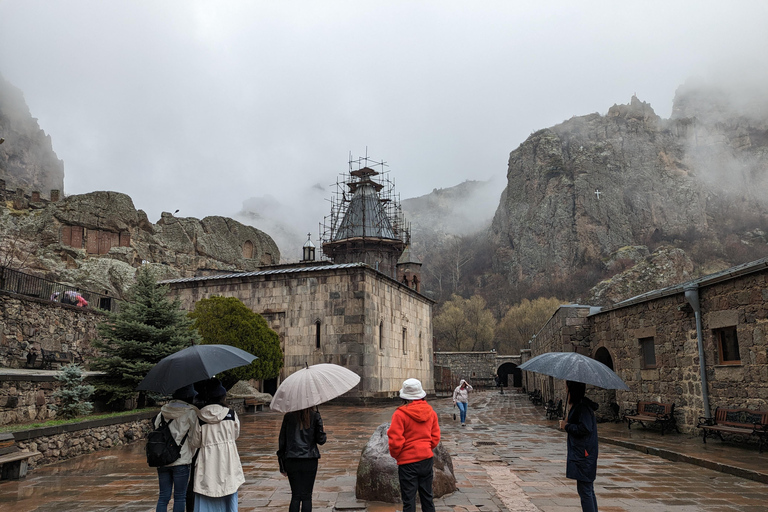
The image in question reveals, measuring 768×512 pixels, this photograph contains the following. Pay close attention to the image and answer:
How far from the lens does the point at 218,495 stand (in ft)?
13.1

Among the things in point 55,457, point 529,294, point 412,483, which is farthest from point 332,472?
point 529,294

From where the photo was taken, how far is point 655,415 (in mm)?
11477

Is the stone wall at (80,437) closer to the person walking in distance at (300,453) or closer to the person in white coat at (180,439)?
the person in white coat at (180,439)

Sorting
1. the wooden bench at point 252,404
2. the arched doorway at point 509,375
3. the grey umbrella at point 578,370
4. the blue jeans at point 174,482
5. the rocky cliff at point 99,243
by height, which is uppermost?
the rocky cliff at point 99,243

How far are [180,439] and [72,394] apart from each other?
23.8 ft

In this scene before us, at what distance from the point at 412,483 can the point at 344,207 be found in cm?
3881

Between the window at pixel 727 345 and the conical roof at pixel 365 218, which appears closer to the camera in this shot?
the window at pixel 727 345

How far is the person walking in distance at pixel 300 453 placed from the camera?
14.3 feet

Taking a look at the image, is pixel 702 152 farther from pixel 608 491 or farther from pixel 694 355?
pixel 608 491

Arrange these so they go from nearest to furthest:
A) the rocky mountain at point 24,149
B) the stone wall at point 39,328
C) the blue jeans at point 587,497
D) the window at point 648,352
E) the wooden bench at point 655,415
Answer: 1. the blue jeans at point 587,497
2. the wooden bench at point 655,415
3. the window at point 648,352
4. the stone wall at point 39,328
5. the rocky mountain at point 24,149

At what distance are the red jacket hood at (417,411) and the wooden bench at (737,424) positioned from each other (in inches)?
265

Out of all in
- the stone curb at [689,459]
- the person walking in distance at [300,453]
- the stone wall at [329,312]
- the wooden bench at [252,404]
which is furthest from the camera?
the stone wall at [329,312]

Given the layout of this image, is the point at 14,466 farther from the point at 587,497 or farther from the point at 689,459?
the point at 689,459

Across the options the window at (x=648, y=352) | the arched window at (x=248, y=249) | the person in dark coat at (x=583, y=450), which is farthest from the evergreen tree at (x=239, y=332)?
the arched window at (x=248, y=249)
